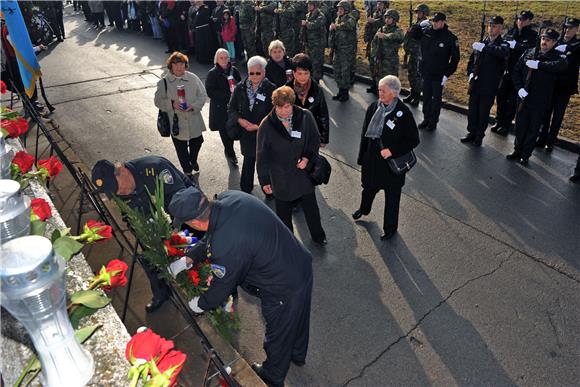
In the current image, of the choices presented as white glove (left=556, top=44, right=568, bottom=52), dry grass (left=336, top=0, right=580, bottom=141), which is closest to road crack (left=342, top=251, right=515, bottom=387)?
white glove (left=556, top=44, right=568, bottom=52)

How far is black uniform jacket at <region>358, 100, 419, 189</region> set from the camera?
5012mm

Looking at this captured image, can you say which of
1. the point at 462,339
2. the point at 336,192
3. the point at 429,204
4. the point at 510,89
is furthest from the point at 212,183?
the point at 510,89

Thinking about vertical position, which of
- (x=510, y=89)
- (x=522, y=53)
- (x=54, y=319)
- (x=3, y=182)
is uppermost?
(x=3, y=182)

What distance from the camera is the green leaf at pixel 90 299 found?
2.33 metres

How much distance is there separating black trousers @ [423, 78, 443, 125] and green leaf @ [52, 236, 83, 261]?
278 inches

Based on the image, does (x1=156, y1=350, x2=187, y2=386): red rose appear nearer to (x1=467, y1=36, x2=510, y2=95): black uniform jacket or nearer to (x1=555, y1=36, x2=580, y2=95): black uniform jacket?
(x1=555, y1=36, x2=580, y2=95): black uniform jacket

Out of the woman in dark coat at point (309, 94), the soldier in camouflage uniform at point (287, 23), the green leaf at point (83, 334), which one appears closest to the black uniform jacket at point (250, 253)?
the green leaf at point (83, 334)

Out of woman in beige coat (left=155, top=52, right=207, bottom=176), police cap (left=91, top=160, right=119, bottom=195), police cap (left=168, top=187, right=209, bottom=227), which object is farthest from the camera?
woman in beige coat (left=155, top=52, right=207, bottom=176)

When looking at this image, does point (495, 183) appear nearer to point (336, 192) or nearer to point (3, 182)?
point (336, 192)

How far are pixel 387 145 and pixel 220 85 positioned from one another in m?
2.83

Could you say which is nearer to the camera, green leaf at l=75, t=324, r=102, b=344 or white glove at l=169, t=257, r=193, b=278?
green leaf at l=75, t=324, r=102, b=344

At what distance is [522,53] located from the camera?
304 inches

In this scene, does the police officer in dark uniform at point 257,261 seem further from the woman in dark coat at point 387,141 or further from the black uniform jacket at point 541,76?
the black uniform jacket at point 541,76

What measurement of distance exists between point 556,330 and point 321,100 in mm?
3591
